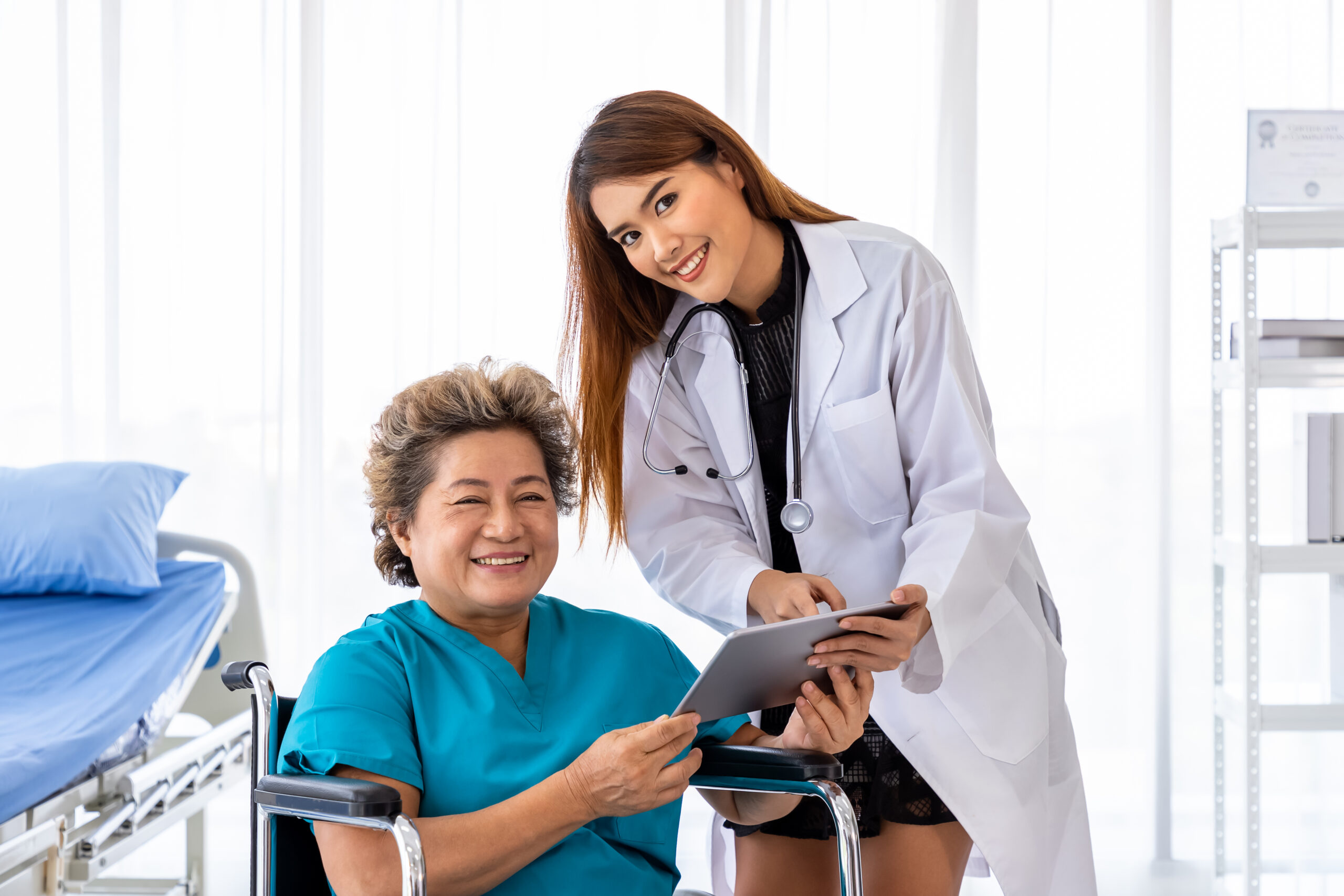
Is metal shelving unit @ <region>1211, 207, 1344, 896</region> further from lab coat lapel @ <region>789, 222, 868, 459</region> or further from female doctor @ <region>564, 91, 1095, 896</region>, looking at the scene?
lab coat lapel @ <region>789, 222, 868, 459</region>

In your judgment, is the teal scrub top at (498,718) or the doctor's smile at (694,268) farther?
the doctor's smile at (694,268)

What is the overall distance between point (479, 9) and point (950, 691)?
2001mm

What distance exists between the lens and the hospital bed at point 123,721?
4.99ft

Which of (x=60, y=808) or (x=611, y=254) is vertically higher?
(x=611, y=254)

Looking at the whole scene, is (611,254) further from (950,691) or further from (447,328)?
(447,328)

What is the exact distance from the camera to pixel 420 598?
50.3 inches

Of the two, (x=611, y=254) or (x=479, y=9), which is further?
(x=479, y=9)

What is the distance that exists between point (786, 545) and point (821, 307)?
1.05 feet

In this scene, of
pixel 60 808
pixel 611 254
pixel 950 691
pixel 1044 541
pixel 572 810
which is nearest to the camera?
pixel 572 810

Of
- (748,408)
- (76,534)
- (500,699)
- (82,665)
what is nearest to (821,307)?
(748,408)

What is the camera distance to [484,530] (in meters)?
1.20

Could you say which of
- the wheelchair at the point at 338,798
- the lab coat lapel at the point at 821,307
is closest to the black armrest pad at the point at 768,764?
the wheelchair at the point at 338,798

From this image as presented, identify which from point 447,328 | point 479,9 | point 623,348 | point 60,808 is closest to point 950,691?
point 623,348

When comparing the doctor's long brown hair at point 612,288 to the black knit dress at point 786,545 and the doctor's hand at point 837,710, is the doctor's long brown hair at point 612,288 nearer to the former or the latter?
the black knit dress at point 786,545
